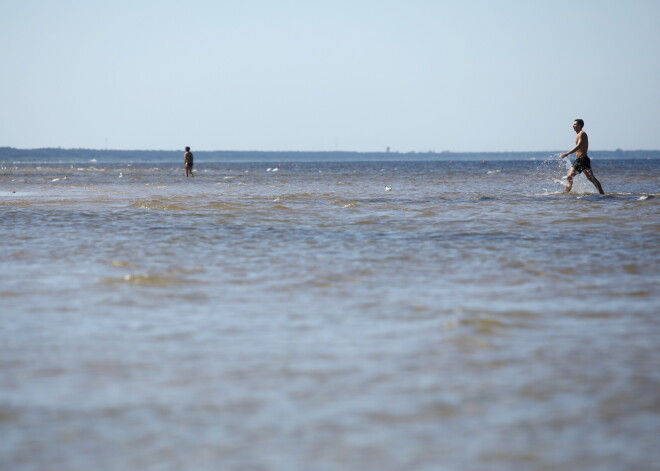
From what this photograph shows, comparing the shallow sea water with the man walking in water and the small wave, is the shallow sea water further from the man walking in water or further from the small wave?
the man walking in water

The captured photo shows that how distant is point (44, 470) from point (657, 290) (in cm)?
596

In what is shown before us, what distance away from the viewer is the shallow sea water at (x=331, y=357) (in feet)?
12.7

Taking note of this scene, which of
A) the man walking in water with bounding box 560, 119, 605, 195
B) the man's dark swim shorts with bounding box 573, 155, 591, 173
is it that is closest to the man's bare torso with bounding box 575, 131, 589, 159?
the man walking in water with bounding box 560, 119, 605, 195

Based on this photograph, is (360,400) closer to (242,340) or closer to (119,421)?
(119,421)

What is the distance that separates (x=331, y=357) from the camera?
17.7ft

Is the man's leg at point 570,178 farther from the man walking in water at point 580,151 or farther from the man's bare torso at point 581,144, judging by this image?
the man's bare torso at point 581,144

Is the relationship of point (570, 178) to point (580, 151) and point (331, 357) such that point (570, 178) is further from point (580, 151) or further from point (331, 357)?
point (331, 357)

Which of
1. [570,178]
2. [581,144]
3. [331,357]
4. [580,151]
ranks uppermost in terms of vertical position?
[581,144]

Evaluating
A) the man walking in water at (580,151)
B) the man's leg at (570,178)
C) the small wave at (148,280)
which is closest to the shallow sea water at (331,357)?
the small wave at (148,280)

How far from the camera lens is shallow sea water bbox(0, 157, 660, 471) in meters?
3.86

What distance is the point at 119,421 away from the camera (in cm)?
421

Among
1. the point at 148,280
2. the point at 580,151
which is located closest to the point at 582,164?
the point at 580,151

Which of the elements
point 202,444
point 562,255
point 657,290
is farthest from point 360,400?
point 562,255

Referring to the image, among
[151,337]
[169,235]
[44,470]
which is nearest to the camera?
[44,470]
